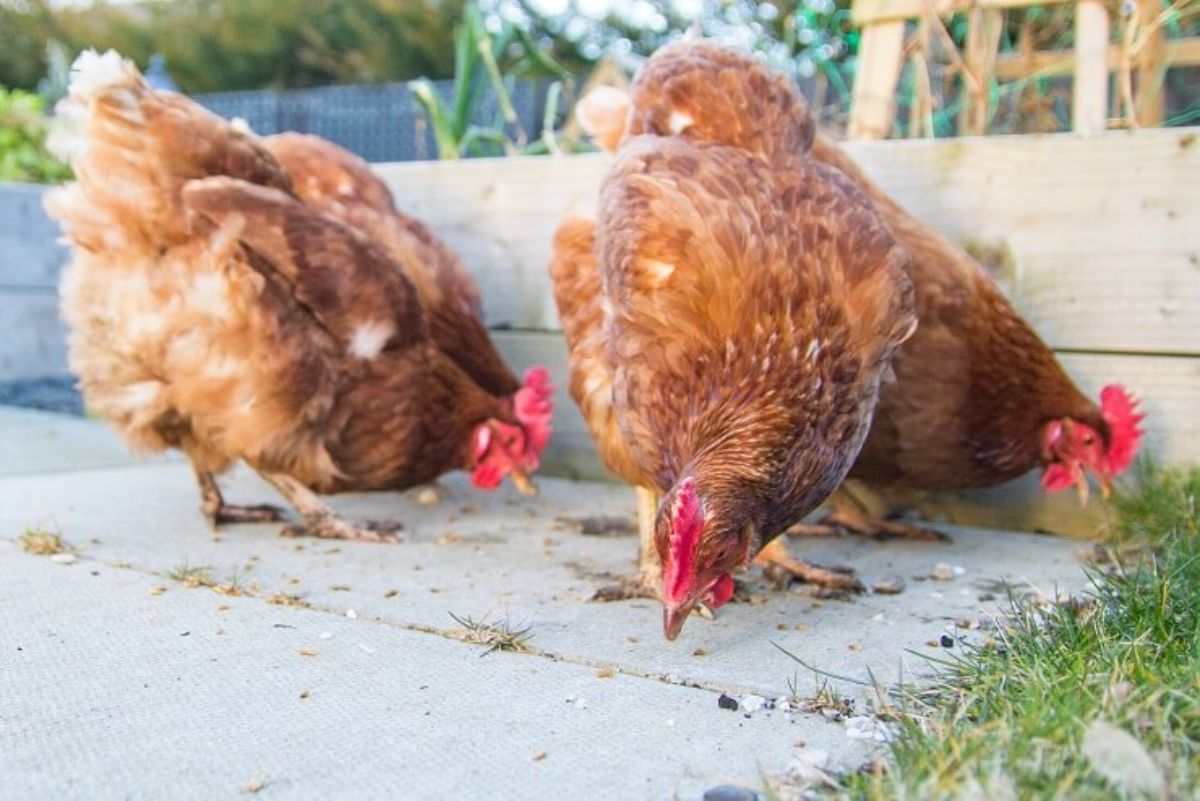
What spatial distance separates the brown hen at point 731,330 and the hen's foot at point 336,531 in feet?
2.81

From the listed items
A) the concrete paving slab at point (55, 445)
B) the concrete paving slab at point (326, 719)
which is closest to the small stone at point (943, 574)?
the concrete paving slab at point (326, 719)

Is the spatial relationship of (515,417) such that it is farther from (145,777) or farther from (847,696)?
(145,777)

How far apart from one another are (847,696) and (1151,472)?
1.80 m

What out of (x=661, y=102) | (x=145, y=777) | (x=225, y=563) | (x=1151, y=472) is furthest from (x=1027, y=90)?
(x=145, y=777)

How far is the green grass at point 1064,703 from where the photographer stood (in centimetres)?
137

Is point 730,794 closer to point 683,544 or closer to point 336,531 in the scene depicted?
point 683,544

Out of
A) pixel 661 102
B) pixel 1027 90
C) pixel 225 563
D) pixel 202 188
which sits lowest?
pixel 225 563

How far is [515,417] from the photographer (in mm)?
3627

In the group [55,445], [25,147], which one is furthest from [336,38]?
[55,445]

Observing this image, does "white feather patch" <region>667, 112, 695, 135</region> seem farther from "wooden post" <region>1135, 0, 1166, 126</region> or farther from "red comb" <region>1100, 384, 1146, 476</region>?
"wooden post" <region>1135, 0, 1166, 126</region>

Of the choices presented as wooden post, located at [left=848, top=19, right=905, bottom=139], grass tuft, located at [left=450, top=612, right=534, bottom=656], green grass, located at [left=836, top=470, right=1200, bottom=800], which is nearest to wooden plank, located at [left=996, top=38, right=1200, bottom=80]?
wooden post, located at [left=848, top=19, right=905, bottom=139]

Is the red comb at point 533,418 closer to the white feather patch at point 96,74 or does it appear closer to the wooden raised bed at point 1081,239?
the wooden raised bed at point 1081,239

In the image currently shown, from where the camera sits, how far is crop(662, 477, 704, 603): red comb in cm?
203

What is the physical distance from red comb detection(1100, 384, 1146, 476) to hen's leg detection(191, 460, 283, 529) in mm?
2514
